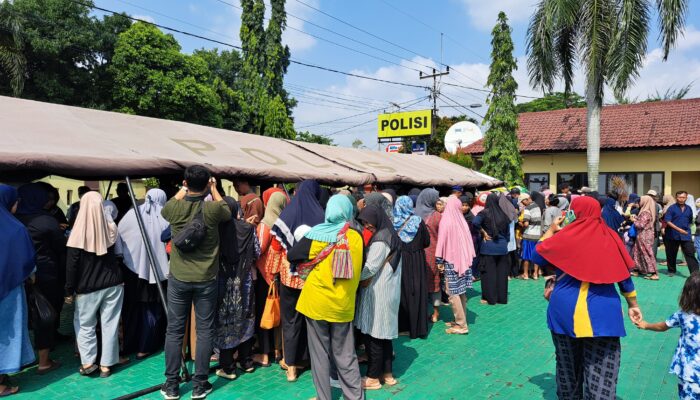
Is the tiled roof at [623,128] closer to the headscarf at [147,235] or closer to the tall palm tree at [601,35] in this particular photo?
the tall palm tree at [601,35]

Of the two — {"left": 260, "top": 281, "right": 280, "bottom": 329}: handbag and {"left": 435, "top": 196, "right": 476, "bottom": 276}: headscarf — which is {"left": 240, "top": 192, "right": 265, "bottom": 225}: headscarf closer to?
{"left": 260, "top": 281, "right": 280, "bottom": 329}: handbag

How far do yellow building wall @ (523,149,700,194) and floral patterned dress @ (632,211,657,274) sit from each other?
Answer: 32.3 ft

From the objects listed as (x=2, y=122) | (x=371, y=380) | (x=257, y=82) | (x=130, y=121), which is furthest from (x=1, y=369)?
(x=257, y=82)

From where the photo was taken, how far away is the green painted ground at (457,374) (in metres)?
4.06

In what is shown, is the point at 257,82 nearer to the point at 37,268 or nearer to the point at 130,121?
the point at 130,121

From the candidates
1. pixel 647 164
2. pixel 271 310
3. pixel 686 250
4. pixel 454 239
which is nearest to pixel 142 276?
pixel 271 310

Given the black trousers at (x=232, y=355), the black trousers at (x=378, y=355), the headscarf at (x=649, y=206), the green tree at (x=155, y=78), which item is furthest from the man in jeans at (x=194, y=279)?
the green tree at (x=155, y=78)

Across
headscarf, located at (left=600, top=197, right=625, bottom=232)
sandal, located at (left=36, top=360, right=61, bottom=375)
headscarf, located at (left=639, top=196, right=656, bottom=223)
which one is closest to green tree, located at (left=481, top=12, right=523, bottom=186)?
headscarf, located at (left=639, top=196, right=656, bottom=223)

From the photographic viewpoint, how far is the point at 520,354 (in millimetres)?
5078

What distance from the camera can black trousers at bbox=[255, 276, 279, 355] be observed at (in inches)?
186

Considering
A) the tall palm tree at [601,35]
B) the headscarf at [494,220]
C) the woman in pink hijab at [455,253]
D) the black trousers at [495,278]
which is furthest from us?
the tall palm tree at [601,35]

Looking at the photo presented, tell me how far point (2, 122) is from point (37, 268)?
1.72 metres

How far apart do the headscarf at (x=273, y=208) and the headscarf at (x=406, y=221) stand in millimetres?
1410

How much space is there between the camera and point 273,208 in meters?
4.81
